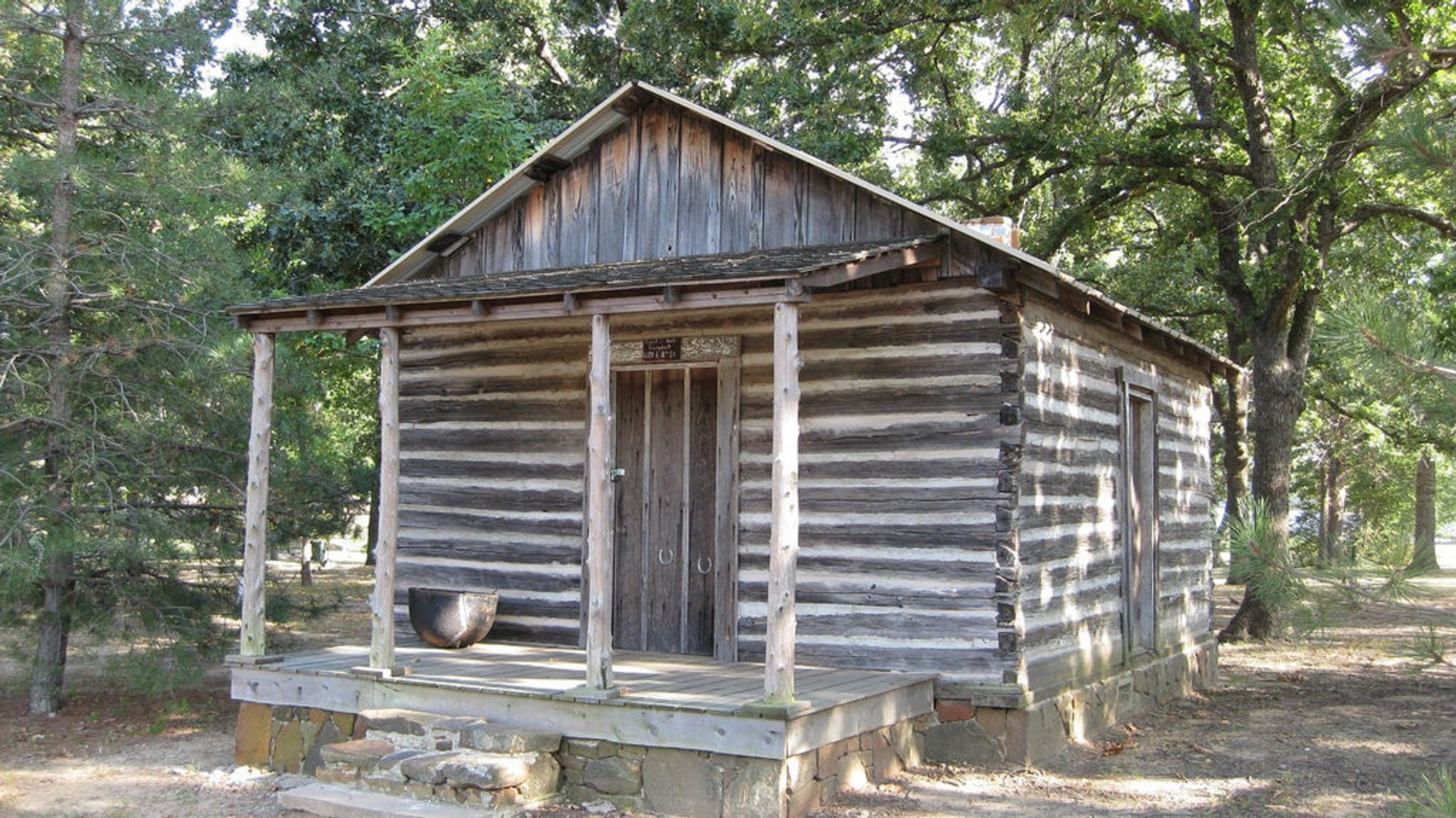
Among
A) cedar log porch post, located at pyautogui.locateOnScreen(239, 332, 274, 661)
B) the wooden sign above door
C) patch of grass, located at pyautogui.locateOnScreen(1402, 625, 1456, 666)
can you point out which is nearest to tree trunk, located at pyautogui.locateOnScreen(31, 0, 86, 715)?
cedar log porch post, located at pyautogui.locateOnScreen(239, 332, 274, 661)

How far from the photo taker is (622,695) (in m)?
7.68

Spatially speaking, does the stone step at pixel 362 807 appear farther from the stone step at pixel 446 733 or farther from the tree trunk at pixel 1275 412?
the tree trunk at pixel 1275 412

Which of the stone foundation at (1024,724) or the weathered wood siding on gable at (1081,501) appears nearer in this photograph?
the stone foundation at (1024,724)

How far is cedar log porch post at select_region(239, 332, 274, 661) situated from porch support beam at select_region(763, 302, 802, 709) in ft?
13.8

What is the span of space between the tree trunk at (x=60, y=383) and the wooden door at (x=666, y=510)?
491 cm

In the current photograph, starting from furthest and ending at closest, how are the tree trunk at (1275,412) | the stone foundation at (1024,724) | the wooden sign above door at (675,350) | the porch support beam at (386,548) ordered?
1. the tree trunk at (1275,412)
2. the wooden sign above door at (675,350)
3. the stone foundation at (1024,724)
4. the porch support beam at (386,548)

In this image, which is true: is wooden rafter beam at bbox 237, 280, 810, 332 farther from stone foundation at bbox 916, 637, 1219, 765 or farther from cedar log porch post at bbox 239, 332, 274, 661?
stone foundation at bbox 916, 637, 1219, 765

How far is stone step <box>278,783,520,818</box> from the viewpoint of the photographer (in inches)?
280

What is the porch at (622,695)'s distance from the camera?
7148 mm

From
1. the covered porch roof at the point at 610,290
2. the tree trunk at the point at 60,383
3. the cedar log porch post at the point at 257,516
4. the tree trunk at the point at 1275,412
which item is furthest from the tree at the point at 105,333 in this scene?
the tree trunk at the point at 1275,412

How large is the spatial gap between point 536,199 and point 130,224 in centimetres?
396

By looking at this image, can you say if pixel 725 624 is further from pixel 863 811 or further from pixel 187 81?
pixel 187 81

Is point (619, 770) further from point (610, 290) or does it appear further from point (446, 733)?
point (610, 290)

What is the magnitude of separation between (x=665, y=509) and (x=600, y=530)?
2.29 metres
